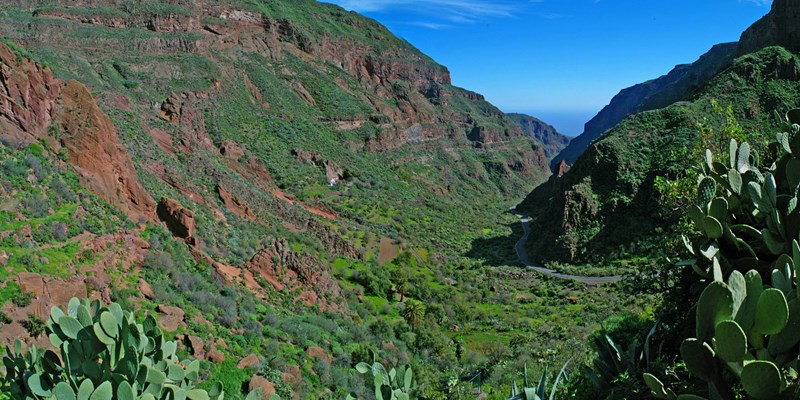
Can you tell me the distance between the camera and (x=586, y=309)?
30297 millimetres

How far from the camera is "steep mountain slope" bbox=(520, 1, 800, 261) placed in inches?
1863

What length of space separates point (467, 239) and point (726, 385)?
5864 cm

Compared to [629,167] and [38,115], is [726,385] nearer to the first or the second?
[38,115]

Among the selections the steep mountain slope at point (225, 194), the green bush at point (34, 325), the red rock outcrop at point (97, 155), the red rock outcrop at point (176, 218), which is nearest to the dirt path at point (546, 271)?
the steep mountain slope at point (225, 194)

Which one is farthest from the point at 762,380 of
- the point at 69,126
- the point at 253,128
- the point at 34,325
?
the point at 253,128

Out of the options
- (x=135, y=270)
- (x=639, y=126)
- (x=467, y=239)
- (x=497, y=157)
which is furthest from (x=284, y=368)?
(x=497, y=157)

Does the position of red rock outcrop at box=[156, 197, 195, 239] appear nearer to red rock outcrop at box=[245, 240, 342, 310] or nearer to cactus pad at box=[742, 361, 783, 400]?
red rock outcrop at box=[245, 240, 342, 310]

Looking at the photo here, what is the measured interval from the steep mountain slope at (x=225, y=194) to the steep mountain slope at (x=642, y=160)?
13097 millimetres

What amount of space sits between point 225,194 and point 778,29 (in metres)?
69.1

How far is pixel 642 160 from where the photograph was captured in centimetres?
5344

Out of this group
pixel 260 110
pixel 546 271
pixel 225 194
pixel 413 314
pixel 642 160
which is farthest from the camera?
pixel 260 110

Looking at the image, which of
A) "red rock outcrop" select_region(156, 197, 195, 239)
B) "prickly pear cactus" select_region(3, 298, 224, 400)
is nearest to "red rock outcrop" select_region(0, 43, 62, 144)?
"red rock outcrop" select_region(156, 197, 195, 239)

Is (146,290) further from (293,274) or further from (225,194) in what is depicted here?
(225,194)

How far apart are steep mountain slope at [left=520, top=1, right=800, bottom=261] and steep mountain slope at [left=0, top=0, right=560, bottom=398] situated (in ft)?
43.0
